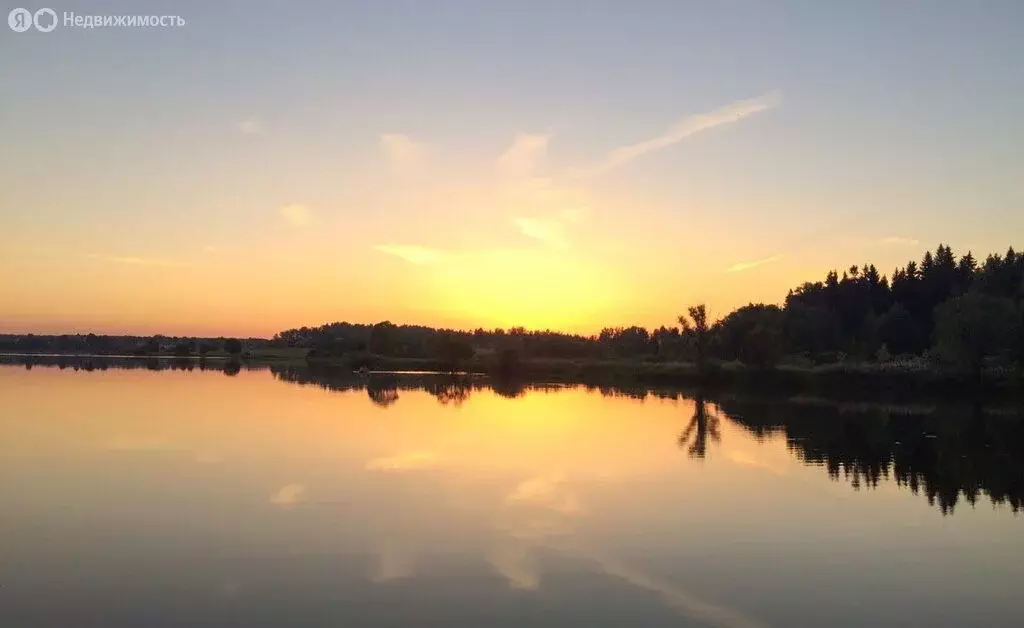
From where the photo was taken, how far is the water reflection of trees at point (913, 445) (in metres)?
20.4

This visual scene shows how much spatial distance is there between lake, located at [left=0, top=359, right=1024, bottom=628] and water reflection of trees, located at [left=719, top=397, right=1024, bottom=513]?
175 mm

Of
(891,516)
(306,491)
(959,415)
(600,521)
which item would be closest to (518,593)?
(600,521)

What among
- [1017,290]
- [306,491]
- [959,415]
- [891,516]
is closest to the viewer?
[891,516]

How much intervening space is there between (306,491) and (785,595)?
10543 millimetres

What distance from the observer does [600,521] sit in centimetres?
1527

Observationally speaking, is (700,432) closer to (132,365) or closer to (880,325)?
(880,325)

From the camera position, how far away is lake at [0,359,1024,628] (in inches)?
411

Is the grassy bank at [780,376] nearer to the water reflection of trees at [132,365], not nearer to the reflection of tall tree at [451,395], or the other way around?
the reflection of tall tree at [451,395]

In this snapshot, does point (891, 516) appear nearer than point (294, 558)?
No

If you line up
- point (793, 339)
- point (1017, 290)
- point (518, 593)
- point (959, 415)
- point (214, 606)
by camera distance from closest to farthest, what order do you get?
point (214, 606) → point (518, 593) → point (959, 415) → point (1017, 290) → point (793, 339)

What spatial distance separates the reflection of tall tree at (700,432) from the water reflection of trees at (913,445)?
1360 millimetres

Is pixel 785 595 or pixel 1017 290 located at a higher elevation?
pixel 1017 290

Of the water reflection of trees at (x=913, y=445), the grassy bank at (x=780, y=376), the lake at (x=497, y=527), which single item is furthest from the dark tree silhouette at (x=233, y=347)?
the lake at (x=497, y=527)

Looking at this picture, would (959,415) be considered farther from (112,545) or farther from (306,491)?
(112,545)
